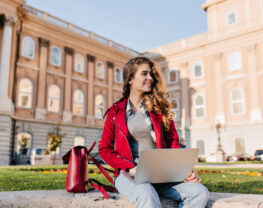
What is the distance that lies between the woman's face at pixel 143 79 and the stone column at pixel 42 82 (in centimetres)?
1933

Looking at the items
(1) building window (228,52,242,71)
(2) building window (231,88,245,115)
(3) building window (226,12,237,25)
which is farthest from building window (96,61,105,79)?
(3) building window (226,12,237,25)

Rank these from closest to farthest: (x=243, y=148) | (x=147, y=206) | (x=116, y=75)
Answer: (x=147, y=206)
(x=243, y=148)
(x=116, y=75)

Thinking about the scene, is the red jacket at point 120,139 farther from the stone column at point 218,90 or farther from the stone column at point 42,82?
the stone column at point 218,90

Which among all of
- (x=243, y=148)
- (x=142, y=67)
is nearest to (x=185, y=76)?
(x=243, y=148)

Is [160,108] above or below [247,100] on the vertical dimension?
below

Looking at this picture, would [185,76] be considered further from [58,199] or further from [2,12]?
[58,199]

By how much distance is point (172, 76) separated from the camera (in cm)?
3012

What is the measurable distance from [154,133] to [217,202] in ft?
2.76

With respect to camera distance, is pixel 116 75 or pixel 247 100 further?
pixel 116 75

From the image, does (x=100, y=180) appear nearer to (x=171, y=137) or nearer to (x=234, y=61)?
(x=171, y=137)

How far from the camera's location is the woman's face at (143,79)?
3.06 metres

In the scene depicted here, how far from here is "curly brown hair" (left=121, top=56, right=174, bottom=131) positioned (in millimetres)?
2955

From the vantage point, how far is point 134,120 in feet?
9.38

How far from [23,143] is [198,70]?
17.6 m
